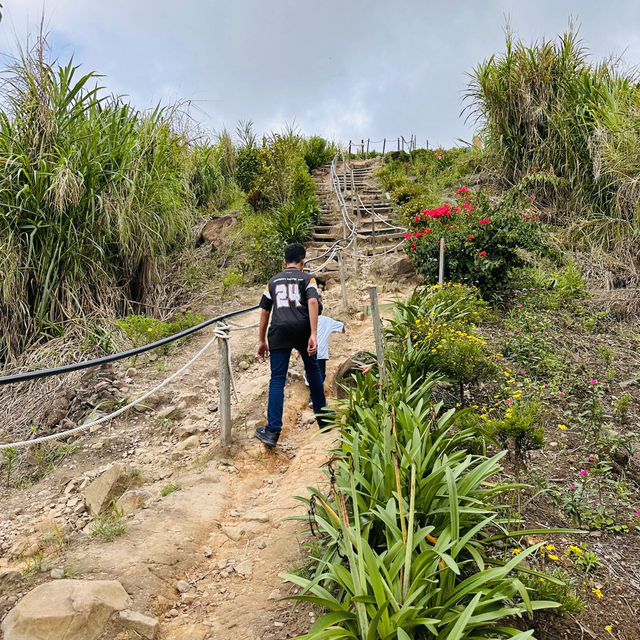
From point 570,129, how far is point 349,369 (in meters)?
6.26

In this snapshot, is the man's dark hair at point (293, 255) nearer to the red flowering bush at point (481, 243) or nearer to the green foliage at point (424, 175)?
the red flowering bush at point (481, 243)

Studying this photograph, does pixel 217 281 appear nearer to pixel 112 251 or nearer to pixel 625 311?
pixel 112 251

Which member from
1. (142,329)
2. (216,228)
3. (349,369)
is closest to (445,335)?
(349,369)

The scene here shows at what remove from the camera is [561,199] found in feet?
27.2

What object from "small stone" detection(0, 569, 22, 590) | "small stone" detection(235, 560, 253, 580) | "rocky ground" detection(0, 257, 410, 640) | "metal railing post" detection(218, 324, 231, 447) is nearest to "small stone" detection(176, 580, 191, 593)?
"rocky ground" detection(0, 257, 410, 640)

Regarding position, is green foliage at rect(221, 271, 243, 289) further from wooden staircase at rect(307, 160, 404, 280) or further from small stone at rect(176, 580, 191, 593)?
small stone at rect(176, 580, 191, 593)

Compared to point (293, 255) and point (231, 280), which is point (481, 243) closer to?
point (293, 255)

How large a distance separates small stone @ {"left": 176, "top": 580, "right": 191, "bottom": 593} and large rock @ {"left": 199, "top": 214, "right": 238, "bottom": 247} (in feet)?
29.2

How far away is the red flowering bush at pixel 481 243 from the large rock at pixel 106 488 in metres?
4.70

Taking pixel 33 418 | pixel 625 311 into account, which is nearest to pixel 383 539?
pixel 33 418

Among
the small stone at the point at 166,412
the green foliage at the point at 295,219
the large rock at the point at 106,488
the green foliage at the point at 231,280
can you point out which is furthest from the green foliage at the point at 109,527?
the green foliage at the point at 295,219

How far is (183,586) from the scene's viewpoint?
2.41 meters

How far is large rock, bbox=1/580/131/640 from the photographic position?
6.15ft

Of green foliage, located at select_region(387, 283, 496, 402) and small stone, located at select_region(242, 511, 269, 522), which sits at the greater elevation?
green foliage, located at select_region(387, 283, 496, 402)
